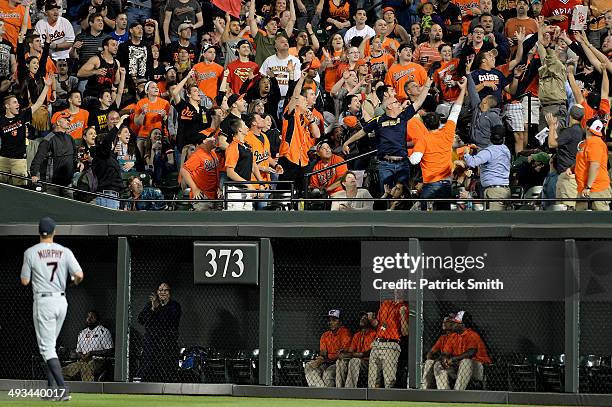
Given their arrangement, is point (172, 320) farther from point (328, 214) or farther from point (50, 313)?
point (50, 313)

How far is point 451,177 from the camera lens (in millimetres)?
15156

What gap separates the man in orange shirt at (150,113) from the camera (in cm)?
1783

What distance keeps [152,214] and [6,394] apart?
282cm

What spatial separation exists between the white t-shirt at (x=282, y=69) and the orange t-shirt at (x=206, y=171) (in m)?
2.39

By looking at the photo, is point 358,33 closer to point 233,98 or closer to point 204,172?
point 233,98

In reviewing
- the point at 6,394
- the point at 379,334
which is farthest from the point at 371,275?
the point at 6,394

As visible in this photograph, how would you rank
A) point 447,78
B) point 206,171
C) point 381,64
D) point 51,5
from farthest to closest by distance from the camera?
1. point 51,5
2. point 381,64
3. point 447,78
4. point 206,171

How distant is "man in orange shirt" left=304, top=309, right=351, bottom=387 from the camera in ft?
48.3

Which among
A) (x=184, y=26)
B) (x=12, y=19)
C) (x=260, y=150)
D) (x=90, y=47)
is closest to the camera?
(x=260, y=150)

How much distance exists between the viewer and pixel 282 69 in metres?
18.4

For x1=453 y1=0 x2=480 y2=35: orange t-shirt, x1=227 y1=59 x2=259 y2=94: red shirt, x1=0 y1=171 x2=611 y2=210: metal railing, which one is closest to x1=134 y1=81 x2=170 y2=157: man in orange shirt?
x1=227 y1=59 x2=259 y2=94: red shirt

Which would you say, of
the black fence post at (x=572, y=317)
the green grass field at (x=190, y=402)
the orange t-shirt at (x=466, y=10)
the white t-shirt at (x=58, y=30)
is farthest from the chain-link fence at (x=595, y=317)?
the white t-shirt at (x=58, y=30)

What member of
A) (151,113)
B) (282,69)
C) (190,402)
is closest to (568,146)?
(282,69)

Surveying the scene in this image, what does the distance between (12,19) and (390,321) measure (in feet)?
28.9
